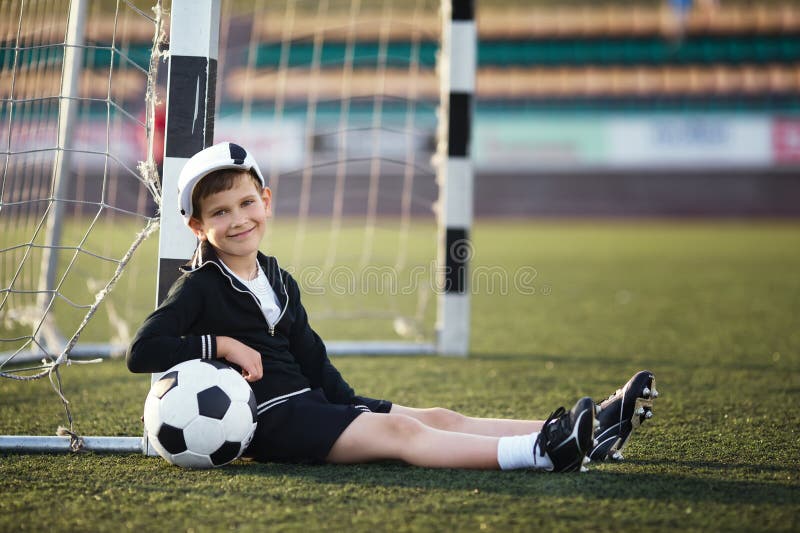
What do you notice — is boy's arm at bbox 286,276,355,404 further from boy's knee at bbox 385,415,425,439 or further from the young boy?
boy's knee at bbox 385,415,425,439

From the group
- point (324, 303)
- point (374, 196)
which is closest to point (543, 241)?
point (374, 196)

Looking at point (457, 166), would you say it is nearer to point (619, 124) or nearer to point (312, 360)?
point (312, 360)

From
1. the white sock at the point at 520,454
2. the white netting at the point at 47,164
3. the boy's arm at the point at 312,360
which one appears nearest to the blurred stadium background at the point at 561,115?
the white netting at the point at 47,164

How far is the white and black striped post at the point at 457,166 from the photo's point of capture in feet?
12.4

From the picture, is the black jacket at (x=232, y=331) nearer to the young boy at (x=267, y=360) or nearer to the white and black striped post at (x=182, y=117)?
the young boy at (x=267, y=360)

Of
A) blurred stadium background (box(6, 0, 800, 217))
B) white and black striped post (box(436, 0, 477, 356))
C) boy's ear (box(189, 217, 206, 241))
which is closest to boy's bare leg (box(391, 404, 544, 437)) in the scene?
boy's ear (box(189, 217, 206, 241))

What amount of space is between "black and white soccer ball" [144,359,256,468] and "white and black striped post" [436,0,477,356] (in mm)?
1880

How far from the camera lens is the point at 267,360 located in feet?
7.05

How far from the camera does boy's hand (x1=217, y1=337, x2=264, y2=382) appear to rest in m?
2.05

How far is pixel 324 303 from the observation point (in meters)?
5.95

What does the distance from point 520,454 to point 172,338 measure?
0.84 metres

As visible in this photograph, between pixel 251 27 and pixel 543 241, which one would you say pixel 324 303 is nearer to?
pixel 543 241

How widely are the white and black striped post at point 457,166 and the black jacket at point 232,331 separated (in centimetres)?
157

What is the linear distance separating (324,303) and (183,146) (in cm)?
376
